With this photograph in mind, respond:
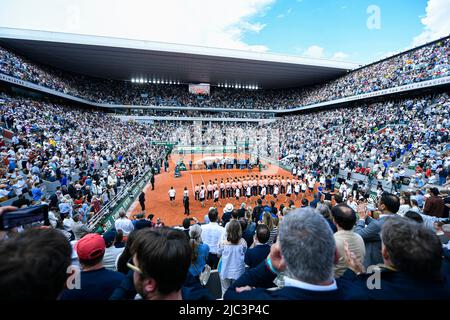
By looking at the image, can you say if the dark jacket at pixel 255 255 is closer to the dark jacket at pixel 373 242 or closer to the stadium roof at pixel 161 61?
the dark jacket at pixel 373 242

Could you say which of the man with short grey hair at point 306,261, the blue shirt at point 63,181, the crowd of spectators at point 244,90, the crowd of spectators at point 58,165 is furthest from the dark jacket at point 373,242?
the crowd of spectators at point 244,90

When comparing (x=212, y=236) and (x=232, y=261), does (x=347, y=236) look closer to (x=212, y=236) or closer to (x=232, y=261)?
(x=232, y=261)

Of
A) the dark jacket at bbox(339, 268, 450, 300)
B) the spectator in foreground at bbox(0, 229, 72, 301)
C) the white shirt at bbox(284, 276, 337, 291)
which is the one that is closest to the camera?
Result: the spectator in foreground at bbox(0, 229, 72, 301)

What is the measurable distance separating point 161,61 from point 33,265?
41227mm

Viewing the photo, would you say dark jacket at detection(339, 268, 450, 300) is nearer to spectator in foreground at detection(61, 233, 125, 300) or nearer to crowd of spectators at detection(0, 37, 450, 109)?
spectator in foreground at detection(61, 233, 125, 300)

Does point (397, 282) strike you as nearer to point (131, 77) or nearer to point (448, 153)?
point (448, 153)

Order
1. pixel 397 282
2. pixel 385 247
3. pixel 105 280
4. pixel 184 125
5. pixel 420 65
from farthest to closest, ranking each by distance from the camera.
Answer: pixel 184 125 < pixel 420 65 < pixel 105 280 < pixel 385 247 < pixel 397 282

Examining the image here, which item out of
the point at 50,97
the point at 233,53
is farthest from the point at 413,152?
the point at 50,97

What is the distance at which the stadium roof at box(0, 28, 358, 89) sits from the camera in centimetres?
2904

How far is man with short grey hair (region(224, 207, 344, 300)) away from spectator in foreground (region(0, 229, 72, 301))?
1.09 m

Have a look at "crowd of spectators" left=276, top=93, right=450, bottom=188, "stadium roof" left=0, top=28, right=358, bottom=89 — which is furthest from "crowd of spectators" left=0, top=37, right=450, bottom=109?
"crowd of spectators" left=276, top=93, right=450, bottom=188

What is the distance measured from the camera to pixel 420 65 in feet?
82.2

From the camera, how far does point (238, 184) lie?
14953 millimetres
